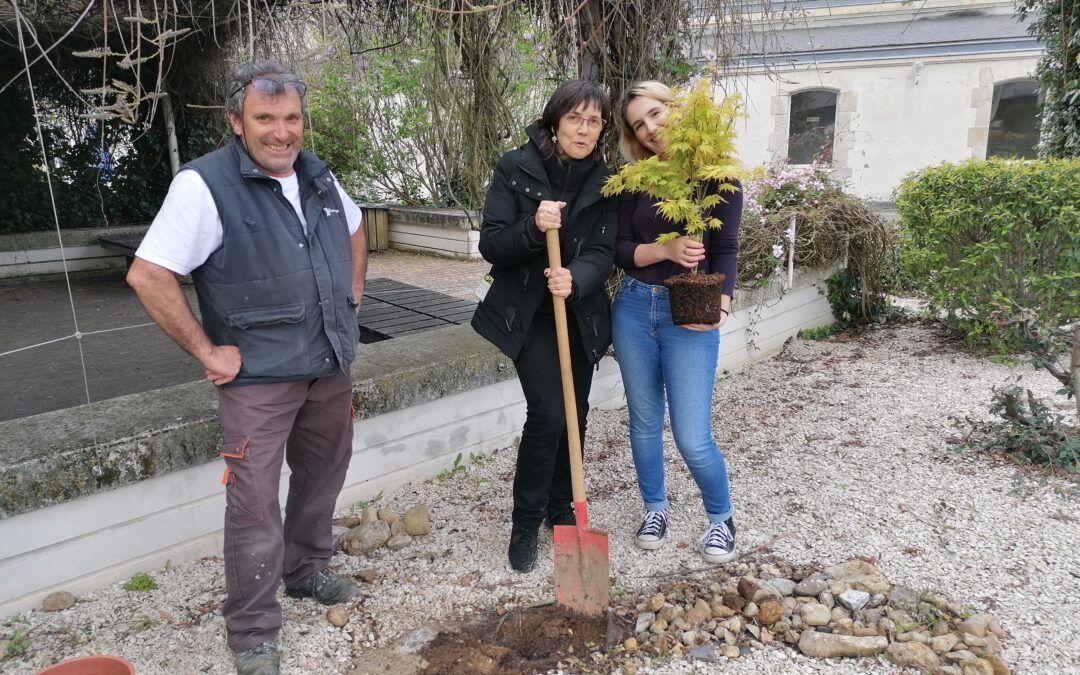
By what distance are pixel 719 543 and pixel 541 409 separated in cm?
92

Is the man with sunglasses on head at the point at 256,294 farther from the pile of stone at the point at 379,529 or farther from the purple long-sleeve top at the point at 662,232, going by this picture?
the purple long-sleeve top at the point at 662,232

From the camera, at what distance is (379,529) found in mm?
3195

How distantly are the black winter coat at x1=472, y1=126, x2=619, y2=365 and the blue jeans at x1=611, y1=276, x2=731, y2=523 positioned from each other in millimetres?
154

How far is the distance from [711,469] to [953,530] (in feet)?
3.65

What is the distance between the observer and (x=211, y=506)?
9.79 feet

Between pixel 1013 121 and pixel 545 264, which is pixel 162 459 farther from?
pixel 1013 121

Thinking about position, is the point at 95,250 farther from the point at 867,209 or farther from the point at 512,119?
the point at 867,209

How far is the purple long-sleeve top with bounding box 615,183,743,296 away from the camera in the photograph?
280 centimetres

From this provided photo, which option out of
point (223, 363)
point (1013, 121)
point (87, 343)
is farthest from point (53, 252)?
point (1013, 121)

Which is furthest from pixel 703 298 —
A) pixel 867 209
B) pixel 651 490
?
pixel 867 209

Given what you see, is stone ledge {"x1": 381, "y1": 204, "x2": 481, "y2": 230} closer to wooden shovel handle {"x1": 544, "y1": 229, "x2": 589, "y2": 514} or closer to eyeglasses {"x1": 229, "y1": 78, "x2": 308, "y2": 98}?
wooden shovel handle {"x1": 544, "y1": 229, "x2": 589, "y2": 514}

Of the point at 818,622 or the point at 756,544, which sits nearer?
the point at 818,622

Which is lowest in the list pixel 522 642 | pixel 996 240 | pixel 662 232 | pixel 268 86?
pixel 522 642

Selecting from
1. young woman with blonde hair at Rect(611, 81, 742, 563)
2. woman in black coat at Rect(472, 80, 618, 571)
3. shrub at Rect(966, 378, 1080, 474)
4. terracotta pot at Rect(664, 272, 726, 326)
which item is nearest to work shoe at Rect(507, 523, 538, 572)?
woman in black coat at Rect(472, 80, 618, 571)
